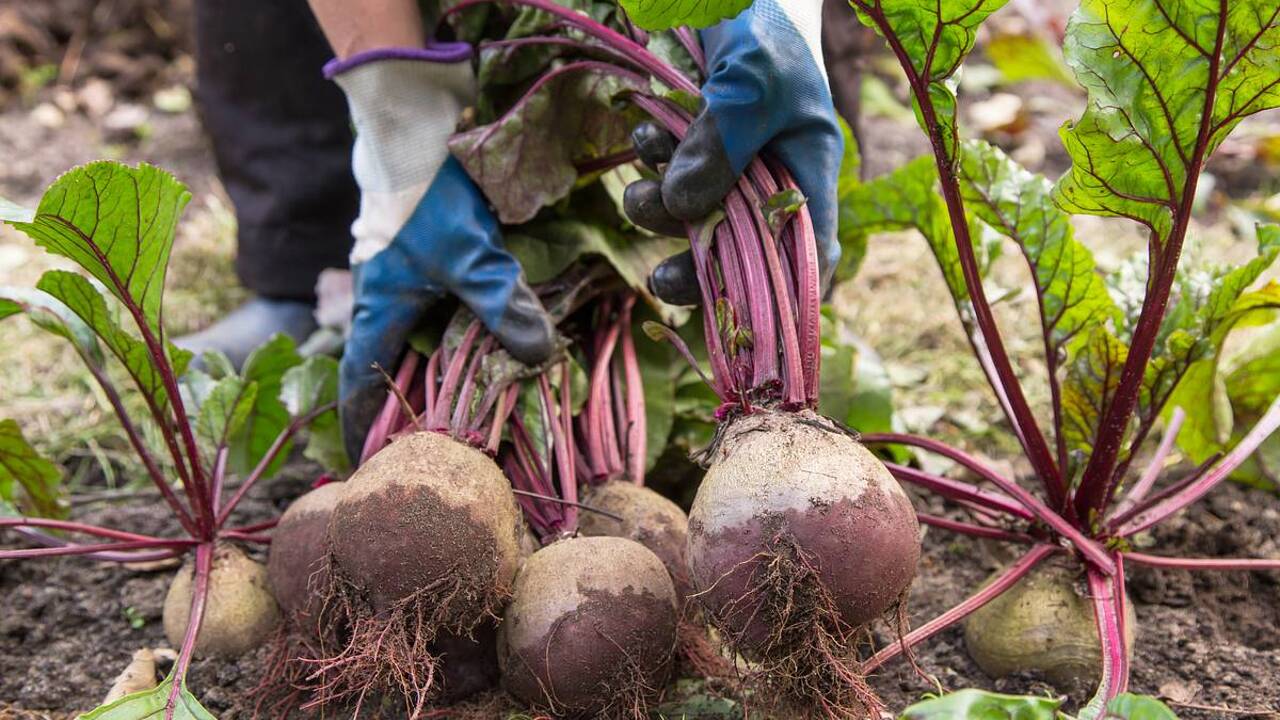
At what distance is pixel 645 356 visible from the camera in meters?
2.32

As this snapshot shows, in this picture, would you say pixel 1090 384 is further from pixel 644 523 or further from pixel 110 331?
pixel 110 331

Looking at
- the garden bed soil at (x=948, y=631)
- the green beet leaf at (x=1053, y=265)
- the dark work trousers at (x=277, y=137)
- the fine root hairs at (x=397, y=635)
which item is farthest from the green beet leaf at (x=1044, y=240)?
the dark work trousers at (x=277, y=137)

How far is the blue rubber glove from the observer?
2098 millimetres

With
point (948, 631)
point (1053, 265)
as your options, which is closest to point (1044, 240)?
point (1053, 265)

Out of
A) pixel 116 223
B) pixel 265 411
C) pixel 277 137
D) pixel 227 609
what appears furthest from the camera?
pixel 277 137

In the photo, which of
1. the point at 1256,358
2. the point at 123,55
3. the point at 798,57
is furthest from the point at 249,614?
the point at 123,55

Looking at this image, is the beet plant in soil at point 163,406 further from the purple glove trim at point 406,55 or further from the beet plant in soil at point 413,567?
the purple glove trim at point 406,55

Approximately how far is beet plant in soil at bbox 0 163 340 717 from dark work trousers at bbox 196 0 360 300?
3.04 ft

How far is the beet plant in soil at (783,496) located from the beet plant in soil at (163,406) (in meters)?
0.87

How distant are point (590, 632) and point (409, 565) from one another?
0.94ft

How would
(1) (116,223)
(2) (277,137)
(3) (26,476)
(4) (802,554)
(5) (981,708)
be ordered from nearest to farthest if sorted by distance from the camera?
(5) (981,708)
(4) (802,554)
(1) (116,223)
(3) (26,476)
(2) (277,137)

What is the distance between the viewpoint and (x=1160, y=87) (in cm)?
158

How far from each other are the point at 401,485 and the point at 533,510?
0.34m

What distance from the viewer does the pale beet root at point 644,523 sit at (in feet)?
5.98
